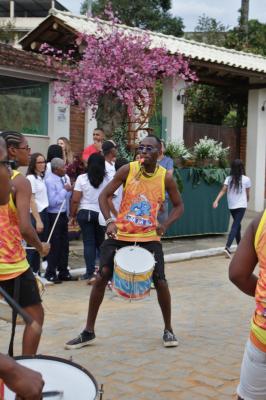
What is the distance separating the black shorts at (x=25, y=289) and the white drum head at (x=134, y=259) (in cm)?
120

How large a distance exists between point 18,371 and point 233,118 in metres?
20.5

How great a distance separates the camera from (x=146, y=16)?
35719mm

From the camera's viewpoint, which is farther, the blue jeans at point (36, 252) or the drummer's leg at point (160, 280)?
the blue jeans at point (36, 252)

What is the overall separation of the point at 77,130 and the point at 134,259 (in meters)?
10.0

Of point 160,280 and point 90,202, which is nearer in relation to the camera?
point 160,280

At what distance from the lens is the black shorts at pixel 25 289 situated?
4043 millimetres

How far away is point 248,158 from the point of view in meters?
17.8

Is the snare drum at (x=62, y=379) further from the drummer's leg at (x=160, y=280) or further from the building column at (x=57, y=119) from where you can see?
the building column at (x=57, y=119)

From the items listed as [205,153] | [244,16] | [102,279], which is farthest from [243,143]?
[244,16]

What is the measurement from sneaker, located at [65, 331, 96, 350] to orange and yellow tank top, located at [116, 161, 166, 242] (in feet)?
2.95

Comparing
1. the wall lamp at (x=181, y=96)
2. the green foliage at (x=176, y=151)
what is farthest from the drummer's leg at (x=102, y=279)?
the wall lamp at (x=181, y=96)

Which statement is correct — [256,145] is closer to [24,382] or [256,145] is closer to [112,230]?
[112,230]

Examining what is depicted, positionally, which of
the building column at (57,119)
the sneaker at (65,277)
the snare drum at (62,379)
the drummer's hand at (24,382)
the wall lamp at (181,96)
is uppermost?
the wall lamp at (181,96)

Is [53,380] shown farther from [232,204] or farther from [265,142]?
[265,142]
